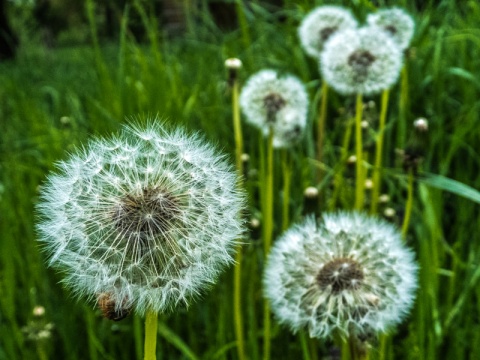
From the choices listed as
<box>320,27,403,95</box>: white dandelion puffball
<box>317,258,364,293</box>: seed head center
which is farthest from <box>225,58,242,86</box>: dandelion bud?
<box>317,258,364,293</box>: seed head center

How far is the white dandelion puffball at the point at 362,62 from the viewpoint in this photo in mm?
1783

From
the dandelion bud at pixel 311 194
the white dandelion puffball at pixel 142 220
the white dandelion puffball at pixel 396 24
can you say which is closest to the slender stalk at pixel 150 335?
the white dandelion puffball at pixel 142 220

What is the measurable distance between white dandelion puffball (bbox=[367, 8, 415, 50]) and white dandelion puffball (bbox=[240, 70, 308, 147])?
475 mm

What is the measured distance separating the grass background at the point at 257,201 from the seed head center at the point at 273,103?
0.64ft

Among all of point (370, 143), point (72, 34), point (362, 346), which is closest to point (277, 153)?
point (370, 143)

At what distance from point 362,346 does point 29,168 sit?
6.23 ft

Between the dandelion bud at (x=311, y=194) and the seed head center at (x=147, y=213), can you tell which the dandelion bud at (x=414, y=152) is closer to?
the dandelion bud at (x=311, y=194)

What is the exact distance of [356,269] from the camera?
1146 mm

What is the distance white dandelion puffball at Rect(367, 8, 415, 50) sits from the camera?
220cm

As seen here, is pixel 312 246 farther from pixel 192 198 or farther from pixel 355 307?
pixel 192 198

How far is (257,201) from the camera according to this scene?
248 cm

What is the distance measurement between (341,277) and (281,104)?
2.52 feet

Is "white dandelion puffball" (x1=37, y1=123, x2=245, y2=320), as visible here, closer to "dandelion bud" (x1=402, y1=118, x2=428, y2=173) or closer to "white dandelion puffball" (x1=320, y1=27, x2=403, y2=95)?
"dandelion bud" (x1=402, y1=118, x2=428, y2=173)

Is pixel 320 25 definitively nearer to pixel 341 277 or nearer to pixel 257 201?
pixel 257 201
